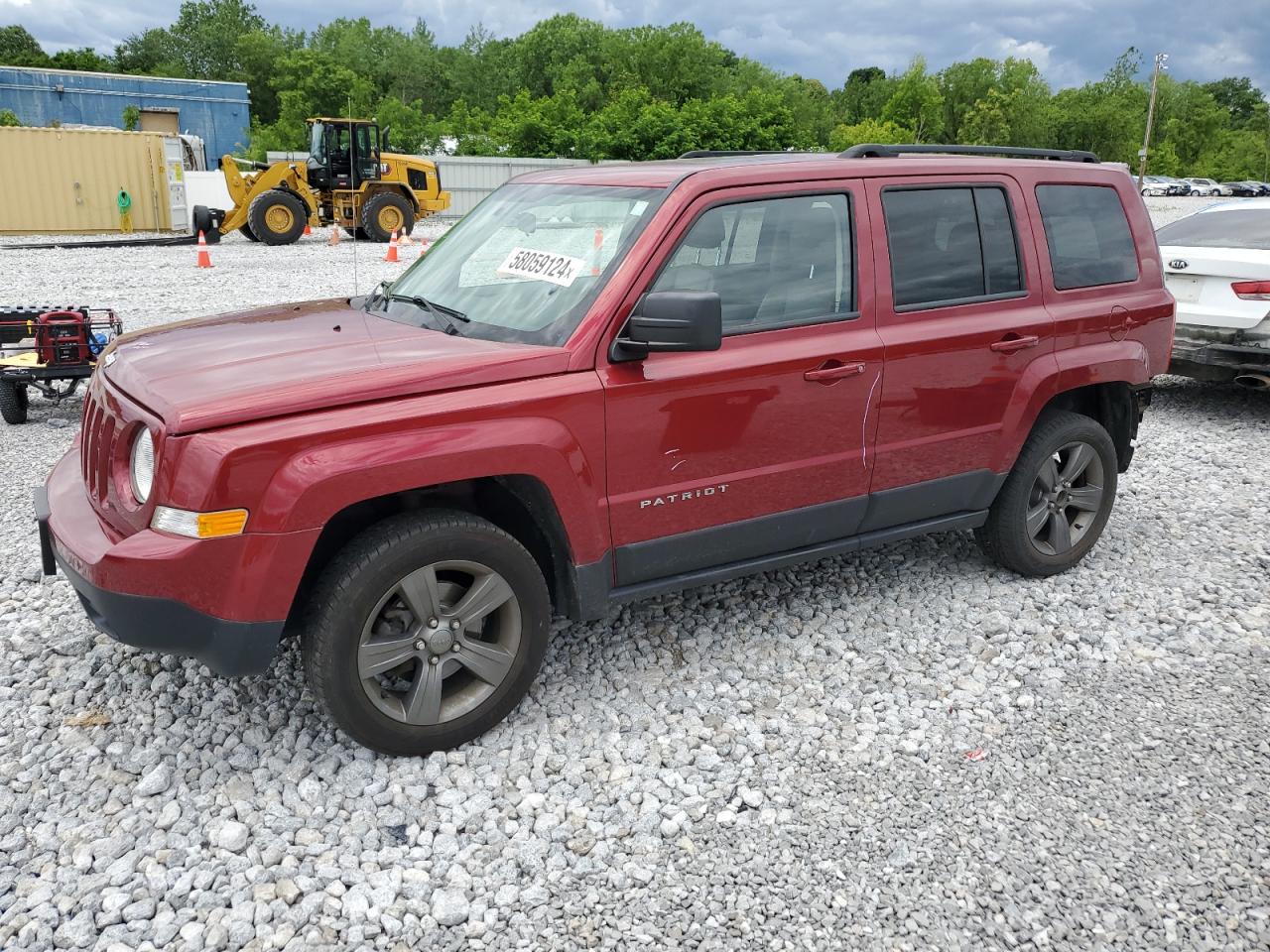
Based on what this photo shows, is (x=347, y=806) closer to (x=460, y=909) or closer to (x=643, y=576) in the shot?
(x=460, y=909)

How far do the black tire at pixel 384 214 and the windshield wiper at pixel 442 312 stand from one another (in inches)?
803

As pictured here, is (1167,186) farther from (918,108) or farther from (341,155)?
(341,155)

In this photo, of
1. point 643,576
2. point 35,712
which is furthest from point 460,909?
point 35,712

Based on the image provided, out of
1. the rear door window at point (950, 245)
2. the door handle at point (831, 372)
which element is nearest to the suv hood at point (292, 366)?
the door handle at point (831, 372)

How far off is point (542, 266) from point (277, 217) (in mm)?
20598

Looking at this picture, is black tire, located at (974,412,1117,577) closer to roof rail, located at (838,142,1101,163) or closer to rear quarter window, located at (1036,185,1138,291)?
rear quarter window, located at (1036,185,1138,291)

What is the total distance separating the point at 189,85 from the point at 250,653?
5596 centimetres

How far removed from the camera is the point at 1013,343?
4.45m

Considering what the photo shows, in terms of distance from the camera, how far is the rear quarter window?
4691mm

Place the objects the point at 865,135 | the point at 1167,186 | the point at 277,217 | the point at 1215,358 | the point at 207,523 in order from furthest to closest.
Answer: the point at 1167,186
the point at 865,135
the point at 277,217
the point at 1215,358
the point at 207,523

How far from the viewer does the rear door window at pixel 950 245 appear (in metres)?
4.20

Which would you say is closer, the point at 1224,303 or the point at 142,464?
the point at 142,464

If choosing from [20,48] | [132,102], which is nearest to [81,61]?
[20,48]

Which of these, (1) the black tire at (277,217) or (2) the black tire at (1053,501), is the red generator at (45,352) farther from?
(1) the black tire at (277,217)
